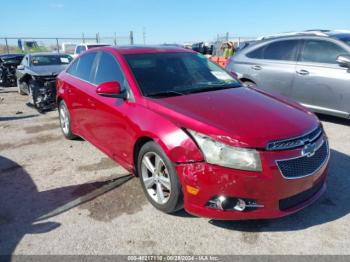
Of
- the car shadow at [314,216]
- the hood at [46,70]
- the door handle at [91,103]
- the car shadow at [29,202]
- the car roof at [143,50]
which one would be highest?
the car roof at [143,50]

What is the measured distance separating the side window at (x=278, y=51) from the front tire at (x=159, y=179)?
→ 454 cm

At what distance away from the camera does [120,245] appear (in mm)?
2965

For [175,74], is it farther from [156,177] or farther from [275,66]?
[275,66]

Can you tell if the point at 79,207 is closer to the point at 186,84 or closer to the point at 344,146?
the point at 186,84

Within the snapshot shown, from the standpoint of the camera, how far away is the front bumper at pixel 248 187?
2752 mm

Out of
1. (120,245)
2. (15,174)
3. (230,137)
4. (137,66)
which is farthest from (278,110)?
(15,174)

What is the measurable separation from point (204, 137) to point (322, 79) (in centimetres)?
421

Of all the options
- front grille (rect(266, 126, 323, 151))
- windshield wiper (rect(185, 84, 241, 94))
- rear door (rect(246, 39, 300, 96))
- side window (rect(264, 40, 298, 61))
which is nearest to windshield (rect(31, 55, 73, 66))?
rear door (rect(246, 39, 300, 96))

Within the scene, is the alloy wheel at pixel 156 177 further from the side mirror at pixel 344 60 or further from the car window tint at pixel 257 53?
the car window tint at pixel 257 53

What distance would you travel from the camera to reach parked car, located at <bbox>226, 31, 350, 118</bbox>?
19.7 feet

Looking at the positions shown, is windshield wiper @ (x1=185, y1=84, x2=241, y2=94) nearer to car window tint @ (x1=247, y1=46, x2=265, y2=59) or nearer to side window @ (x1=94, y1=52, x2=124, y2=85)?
side window @ (x1=94, y1=52, x2=124, y2=85)

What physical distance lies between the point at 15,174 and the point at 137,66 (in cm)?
229

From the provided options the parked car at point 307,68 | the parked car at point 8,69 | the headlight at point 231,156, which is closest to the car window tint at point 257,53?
the parked car at point 307,68

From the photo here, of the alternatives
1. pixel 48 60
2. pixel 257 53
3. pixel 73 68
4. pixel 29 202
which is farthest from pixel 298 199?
pixel 48 60
